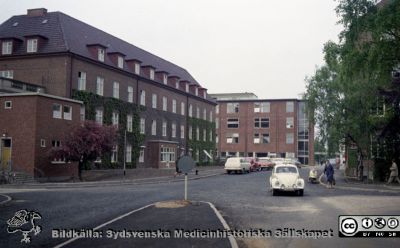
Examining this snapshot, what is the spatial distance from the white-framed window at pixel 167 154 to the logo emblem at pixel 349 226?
46872 mm

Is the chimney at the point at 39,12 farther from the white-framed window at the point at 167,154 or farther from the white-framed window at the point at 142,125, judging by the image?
the white-framed window at the point at 167,154

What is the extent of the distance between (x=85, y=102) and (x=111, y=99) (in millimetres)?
5134

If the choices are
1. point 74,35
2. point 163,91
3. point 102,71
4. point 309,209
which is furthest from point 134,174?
point 309,209

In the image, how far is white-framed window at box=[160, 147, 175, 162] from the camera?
56.4 meters

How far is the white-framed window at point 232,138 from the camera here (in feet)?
319

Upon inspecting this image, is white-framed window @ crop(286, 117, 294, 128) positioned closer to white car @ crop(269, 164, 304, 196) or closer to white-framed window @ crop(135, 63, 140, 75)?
white-framed window @ crop(135, 63, 140, 75)

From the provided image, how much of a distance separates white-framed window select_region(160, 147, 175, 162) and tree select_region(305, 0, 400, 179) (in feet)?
67.8

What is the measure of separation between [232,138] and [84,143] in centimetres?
6551

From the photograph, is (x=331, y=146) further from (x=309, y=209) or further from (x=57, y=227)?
(x=57, y=227)

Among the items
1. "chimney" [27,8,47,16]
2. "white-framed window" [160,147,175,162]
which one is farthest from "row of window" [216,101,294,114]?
"chimney" [27,8,47,16]

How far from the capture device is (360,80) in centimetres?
3397

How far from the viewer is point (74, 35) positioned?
153 ft

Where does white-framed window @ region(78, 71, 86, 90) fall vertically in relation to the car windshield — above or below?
above

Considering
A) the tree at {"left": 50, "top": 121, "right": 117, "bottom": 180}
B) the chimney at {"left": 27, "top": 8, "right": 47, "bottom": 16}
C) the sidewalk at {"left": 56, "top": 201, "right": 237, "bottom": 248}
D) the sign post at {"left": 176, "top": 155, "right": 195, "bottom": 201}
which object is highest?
the chimney at {"left": 27, "top": 8, "right": 47, "bottom": 16}
